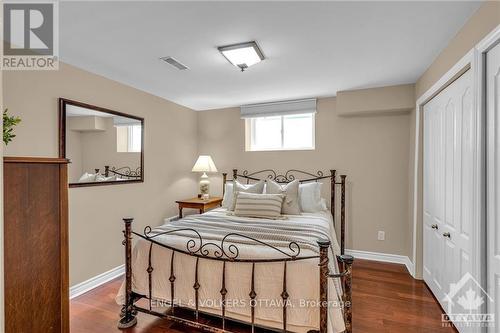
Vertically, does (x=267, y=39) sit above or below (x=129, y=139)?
above

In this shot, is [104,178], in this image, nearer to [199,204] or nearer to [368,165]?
[199,204]

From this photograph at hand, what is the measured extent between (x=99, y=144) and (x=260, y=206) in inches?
75.7

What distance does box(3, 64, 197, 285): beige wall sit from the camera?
2.25m

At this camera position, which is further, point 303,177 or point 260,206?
point 303,177

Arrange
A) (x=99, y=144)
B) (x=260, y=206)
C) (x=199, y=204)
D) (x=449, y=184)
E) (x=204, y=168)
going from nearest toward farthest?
1. (x=449, y=184)
2. (x=99, y=144)
3. (x=260, y=206)
4. (x=199, y=204)
5. (x=204, y=168)

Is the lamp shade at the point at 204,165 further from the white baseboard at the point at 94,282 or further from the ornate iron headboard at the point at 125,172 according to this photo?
the white baseboard at the point at 94,282

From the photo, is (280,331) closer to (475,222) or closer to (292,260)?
(292,260)

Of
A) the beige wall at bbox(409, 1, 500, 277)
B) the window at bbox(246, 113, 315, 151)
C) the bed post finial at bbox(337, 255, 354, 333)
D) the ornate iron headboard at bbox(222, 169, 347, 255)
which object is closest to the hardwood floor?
the beige wall at bbox(409, 1, 500, 277)

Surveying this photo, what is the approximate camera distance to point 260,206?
295cm

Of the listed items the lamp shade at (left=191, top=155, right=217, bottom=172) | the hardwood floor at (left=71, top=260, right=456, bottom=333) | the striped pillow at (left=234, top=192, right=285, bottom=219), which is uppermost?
the lamp shade at (left=191, top=155, right=217, bottom=172)

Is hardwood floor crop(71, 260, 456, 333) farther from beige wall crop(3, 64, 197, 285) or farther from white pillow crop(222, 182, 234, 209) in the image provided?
white pillow crop(222, 182, 234, 209)

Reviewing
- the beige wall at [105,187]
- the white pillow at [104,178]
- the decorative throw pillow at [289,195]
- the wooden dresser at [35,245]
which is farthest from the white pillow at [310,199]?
the wooden dresser at [35,245]

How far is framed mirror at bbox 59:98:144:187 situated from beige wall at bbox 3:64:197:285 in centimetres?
8

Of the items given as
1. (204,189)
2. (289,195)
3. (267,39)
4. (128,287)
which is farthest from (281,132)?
(128,287)
